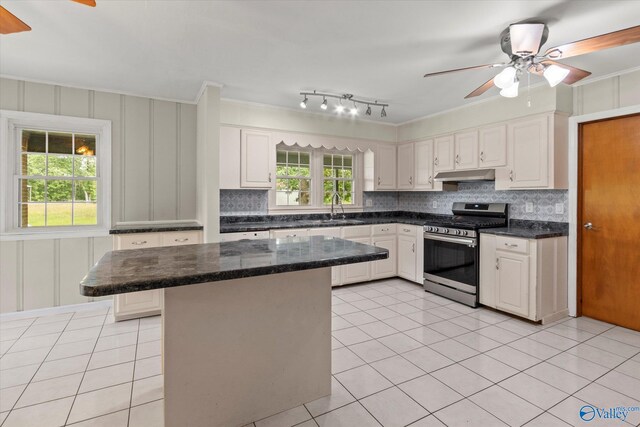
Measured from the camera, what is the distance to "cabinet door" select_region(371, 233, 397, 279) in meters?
4.80

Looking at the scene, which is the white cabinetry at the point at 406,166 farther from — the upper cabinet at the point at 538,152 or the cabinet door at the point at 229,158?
the cabinet door at the point at 229,158

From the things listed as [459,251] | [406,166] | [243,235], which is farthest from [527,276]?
[243,235]

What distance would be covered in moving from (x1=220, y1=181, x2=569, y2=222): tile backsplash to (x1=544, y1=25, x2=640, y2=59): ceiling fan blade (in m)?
1.99

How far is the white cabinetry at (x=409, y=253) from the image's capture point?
15.3ft

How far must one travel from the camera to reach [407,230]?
4.82 meters

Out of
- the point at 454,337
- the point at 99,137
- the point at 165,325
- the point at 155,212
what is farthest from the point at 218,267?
the point at 99,137

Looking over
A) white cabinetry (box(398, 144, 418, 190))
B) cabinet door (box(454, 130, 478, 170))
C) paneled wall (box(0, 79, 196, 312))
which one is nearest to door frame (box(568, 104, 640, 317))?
cabinet door (box(454, 130, 478, 170))

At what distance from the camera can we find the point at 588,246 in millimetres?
3471

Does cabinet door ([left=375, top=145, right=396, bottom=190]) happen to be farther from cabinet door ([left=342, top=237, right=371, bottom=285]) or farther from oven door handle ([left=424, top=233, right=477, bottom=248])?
oven door handle ([left=424, top=233, right=477, bottom=248])

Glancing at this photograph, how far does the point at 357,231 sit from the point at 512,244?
194 cm

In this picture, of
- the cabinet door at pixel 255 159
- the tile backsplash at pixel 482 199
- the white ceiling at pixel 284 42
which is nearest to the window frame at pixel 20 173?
the white ceiling at pixel 284 42

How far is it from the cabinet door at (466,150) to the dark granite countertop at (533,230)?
34.9 inches

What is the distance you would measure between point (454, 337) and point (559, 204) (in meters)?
2.01

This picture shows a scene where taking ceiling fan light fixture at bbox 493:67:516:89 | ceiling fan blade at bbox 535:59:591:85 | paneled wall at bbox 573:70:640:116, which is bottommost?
ceiling fan light fixture at bbox 493:67:516:89
